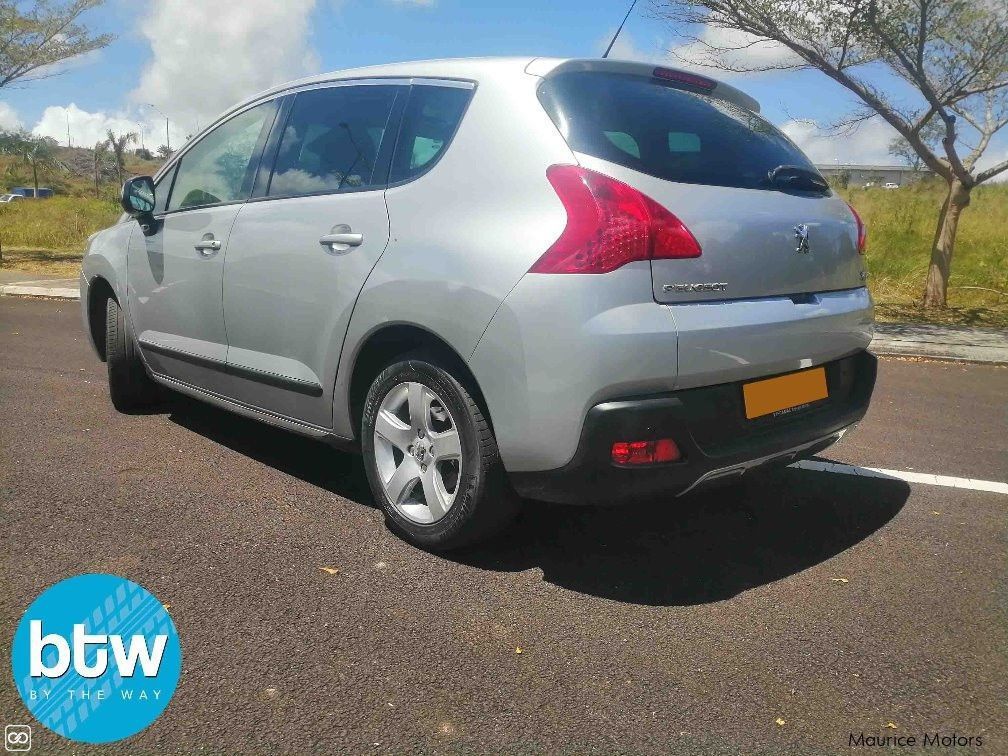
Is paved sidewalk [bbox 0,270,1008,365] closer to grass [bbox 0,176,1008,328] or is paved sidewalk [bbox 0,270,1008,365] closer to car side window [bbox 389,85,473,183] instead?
grass [bbox 0,176,1008,328]

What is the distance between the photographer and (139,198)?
4.45m

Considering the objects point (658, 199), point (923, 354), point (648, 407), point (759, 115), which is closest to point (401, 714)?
point (648, 407)

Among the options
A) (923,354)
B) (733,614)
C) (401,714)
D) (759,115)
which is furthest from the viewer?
(923,354)

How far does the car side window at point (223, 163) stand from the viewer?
13.1ft

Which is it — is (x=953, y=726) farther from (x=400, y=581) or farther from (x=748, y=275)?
(x=400, y=581)

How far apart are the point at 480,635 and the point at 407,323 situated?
1.07 m

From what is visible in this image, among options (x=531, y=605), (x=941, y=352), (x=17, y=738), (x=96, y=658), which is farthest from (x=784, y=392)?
(x=941, y=352)

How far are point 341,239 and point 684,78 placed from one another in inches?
57.5

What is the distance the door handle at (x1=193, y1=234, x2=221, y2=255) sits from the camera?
13.0 feet

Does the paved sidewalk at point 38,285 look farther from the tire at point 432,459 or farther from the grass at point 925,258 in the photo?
the grass at point 925,258

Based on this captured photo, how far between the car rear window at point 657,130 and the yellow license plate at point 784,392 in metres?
0.69

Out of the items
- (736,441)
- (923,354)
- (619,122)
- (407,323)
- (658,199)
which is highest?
(619,122)

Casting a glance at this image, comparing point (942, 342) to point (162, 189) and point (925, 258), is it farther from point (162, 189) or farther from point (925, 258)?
point (162, 189)

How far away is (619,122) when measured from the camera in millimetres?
2889
